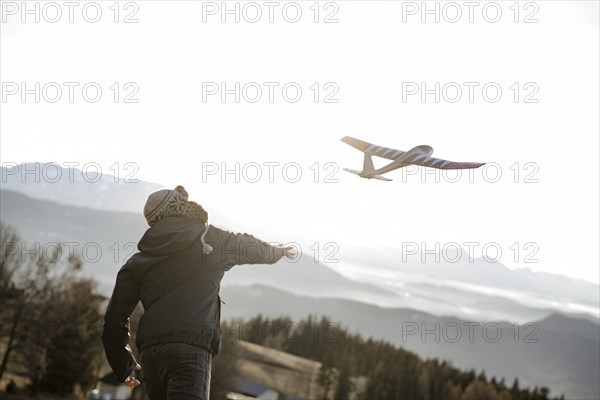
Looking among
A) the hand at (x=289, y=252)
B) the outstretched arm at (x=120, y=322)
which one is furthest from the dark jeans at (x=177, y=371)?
the hand at (x=289, y=252)

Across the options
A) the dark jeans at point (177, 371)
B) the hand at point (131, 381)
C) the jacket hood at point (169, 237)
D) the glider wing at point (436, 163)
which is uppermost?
the glider wing at point (436, 163)

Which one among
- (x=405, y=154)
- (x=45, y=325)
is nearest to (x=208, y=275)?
(x=405, y=154)

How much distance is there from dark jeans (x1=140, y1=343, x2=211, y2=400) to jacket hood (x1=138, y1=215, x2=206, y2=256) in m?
0.80

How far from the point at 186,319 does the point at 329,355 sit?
539 ft

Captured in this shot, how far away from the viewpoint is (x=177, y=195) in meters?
6.36

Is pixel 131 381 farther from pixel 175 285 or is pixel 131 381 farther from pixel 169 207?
pixel 169 207

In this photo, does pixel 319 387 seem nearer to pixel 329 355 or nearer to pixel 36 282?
pixel 329 355

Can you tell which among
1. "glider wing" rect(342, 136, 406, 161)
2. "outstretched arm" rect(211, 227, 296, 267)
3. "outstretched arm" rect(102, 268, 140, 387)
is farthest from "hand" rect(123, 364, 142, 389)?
"glider wing" rect(342, 136, 406, 161)

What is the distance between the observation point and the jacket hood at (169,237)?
6.06 metres

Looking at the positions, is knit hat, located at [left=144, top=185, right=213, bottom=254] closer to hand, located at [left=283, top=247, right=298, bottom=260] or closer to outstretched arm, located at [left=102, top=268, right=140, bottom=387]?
outstretched arm, located at [left=102, top=268, right=140, bottom=387]

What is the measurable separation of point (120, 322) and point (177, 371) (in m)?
0.81

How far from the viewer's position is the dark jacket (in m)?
5.92

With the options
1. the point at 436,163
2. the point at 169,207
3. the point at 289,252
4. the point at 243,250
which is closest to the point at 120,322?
the point at 169,207

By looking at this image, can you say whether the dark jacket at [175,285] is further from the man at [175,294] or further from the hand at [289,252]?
the hand at [289,252]
